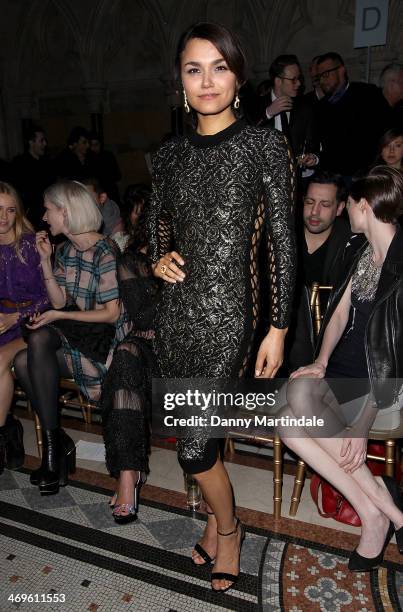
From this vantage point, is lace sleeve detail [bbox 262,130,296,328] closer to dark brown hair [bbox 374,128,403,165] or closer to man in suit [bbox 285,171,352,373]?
man in suit [bbox 285,171,352,373]

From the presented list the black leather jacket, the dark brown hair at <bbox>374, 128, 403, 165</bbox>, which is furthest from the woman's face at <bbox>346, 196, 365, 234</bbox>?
the dark brown hair at <bbox>374, 128, 403, 165</bbox>

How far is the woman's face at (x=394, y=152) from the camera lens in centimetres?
333

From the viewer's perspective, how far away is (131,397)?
2432 mm

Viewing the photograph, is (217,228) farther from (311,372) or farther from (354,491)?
(354,491)

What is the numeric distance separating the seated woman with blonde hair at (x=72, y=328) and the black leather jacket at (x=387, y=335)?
128cm

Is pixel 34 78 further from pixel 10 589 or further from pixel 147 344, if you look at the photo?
pixel 10 589

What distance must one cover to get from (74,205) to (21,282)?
0.61 m

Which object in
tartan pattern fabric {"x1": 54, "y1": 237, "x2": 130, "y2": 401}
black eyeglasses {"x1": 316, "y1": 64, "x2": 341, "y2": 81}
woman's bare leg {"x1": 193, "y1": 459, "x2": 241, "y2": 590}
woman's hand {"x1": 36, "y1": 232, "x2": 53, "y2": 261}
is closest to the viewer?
woman's bare leg {"x1": 193, "y1": 459, "x2": 241, "y2": 590}

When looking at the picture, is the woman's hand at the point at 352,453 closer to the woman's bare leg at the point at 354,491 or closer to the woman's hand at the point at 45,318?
the woman's bare leg at the point at 354,491

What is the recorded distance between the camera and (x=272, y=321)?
1.73m

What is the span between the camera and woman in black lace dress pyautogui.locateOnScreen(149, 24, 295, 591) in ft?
5.34

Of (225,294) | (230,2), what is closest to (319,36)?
(230,2)

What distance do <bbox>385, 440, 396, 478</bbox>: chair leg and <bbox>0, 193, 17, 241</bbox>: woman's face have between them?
233cm

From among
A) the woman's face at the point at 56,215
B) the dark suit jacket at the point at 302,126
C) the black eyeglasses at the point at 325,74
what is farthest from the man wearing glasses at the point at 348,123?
the woman's face at the point at 56,215
